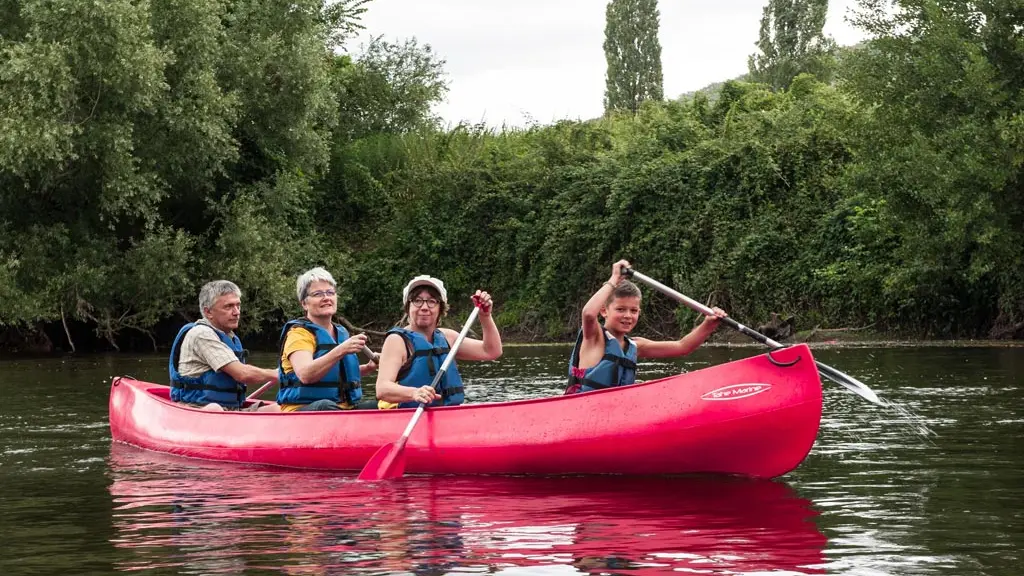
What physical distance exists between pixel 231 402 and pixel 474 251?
1710 centimetres

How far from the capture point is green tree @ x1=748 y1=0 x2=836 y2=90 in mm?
39062

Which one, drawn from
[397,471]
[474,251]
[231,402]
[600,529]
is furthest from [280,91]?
[600,529]

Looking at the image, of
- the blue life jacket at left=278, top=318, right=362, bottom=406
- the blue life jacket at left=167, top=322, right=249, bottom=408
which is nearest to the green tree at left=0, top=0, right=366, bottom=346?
the blue life jacket at left=167, top=322, right=249, bottom=408

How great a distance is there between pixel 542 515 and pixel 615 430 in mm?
1084

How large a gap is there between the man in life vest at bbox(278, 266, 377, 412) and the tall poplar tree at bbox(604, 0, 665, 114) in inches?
1435

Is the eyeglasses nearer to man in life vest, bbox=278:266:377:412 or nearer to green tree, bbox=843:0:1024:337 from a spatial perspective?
man in life vest, bbox=278:266:377:412

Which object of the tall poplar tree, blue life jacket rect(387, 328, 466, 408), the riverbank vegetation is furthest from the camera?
the tall poplar tree

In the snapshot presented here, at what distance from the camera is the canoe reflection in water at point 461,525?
216 inches

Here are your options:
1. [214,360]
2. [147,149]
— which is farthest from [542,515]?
[147,149]

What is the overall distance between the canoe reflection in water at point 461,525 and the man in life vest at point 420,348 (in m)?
0.54

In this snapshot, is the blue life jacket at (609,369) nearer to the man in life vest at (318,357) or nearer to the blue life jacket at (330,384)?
the man in life vest at (318,357)

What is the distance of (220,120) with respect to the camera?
71.2 ft

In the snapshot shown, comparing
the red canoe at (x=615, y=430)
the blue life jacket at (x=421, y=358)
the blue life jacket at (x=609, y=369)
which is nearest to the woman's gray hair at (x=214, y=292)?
the red canoe at (x=615, y=430)

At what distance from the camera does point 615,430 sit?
763cm
